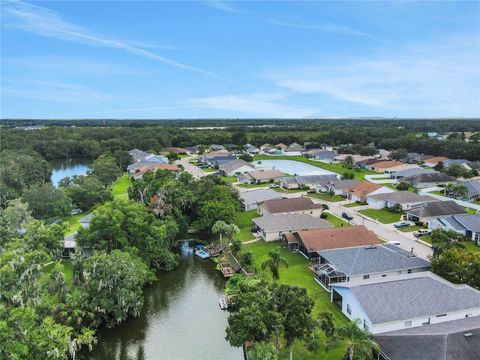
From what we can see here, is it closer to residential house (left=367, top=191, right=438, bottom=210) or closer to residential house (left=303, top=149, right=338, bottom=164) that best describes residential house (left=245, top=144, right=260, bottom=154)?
residential house (left=303, top=149, right=338, bottom=164)

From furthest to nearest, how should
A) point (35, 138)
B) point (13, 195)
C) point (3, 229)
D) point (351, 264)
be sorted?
point (35, 138), point (13, 195), point (3, 229), point (351, 264)

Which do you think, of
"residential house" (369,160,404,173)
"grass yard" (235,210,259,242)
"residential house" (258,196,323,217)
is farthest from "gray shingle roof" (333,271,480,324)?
"residential house" (369,160,404,173)

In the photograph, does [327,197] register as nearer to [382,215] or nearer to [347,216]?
[382,215]

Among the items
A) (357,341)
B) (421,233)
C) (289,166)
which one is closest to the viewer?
(357,341)

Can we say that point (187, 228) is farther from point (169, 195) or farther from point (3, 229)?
point (3, 229)

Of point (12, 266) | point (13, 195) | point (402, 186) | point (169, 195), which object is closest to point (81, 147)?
point (13, 195)

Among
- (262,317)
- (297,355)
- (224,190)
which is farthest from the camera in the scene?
(224,190)

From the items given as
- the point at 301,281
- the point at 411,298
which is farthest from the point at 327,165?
the point at 411,298
